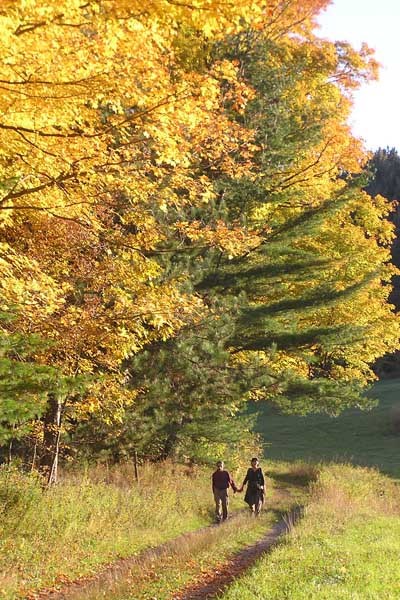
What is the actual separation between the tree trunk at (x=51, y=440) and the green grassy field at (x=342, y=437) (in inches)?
607

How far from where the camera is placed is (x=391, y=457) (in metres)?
29.6

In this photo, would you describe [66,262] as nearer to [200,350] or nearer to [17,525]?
[17,525]

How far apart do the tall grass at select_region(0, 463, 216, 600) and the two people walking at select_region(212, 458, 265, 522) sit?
53cm

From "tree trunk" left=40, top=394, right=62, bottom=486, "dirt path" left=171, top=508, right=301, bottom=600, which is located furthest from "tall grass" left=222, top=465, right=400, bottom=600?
"tree trunk" left=40, top=394, right=62, bottom=486

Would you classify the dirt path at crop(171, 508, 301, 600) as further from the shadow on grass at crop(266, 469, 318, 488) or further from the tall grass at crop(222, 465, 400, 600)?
the shadow on grass at crop(266, 469, 318, 488)

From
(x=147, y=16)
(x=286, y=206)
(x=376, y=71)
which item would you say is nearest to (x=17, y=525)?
(x=147, y=16)

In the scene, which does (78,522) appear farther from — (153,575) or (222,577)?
(222,577)

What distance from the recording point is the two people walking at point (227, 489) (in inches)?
550

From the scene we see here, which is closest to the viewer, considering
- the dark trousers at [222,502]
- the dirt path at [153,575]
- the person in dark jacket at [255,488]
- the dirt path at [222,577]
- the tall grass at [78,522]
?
the dirt path at [222,577]

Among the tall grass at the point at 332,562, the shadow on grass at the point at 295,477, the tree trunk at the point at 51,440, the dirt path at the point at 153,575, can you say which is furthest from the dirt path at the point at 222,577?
the shadow on grass at the point at 295,477

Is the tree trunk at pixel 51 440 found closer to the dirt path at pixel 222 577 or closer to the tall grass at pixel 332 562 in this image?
the dirt path at pixel 222 577

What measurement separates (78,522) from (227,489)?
467 cm

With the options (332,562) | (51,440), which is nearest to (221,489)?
(51,440)

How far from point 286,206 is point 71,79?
1482 cm
